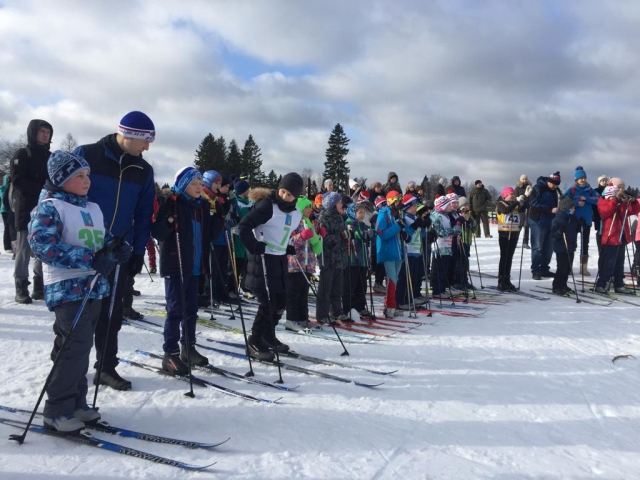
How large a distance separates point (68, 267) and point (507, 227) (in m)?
8.88

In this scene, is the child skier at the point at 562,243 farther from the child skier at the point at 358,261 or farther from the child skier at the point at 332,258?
the child skier at the point at 332,258

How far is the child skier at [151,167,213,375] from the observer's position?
14.0 ft

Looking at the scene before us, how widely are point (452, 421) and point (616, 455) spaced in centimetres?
109

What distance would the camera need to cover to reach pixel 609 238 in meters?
9.71

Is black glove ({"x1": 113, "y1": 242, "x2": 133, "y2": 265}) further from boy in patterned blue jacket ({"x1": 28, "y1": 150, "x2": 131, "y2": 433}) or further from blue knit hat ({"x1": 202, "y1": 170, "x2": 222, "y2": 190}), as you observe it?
blue knit hat ({"x1": 202, "y1": 170, "x2": 222, "y2": 190})

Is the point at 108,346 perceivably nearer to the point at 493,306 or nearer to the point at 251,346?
the point at 251,346

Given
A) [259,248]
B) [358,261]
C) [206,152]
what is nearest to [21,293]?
[259,248]

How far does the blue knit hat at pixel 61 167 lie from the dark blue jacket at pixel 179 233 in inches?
45.7

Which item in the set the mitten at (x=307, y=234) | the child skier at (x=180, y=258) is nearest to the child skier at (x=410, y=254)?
the mitten at (x=307, y=234)

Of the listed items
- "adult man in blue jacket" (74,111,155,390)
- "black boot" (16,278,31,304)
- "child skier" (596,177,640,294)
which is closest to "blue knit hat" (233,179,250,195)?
"black boot" (16,278,31,304)

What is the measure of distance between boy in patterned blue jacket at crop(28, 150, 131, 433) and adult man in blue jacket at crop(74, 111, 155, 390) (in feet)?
1.59

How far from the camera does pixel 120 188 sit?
3.80m

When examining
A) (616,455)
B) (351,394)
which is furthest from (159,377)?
→ (616,455)

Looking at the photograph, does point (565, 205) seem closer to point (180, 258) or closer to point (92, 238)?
point (180, 258)
